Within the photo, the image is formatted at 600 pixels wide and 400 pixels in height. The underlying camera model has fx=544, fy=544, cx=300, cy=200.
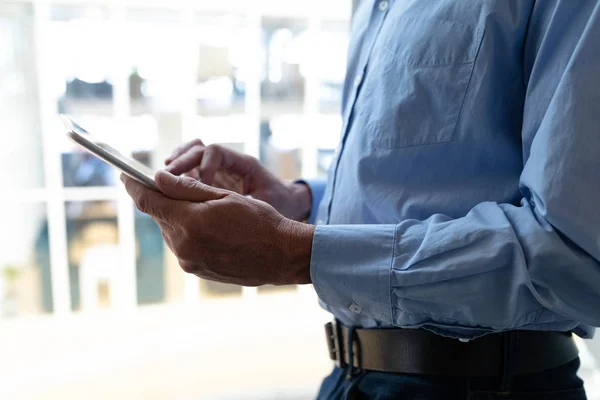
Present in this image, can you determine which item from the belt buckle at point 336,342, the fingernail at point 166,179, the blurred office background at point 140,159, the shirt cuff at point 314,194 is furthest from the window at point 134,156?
the fingernail at point 166,179

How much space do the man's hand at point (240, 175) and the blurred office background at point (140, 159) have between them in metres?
1.36

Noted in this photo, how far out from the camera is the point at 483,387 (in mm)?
651

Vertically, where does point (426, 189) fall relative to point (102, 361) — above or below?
above

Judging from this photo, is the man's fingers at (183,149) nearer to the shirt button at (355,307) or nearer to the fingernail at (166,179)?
the fingernail at (166,179)

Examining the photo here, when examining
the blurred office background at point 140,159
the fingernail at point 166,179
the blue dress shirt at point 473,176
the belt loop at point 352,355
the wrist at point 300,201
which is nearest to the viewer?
the blue dress shirt at point 473,176

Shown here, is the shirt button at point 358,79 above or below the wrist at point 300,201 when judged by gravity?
above

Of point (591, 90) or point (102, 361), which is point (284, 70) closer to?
point (102, 361)

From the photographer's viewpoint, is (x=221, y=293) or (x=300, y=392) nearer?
(x=300, y=392)

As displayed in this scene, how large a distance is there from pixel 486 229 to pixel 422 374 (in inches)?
8.7

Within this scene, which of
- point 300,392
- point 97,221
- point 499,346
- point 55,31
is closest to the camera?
point 499,346

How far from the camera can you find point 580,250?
0.53m

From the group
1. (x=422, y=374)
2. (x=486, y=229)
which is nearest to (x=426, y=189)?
(x=486, y=229)

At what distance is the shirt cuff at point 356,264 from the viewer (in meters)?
0.60

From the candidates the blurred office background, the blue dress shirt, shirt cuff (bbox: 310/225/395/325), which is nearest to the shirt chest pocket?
the blue dress shirt
